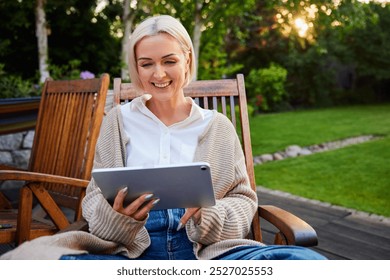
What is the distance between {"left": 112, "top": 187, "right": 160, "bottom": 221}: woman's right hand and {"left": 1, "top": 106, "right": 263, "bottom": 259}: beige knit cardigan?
24 millimetres

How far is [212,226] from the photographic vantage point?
1.37m

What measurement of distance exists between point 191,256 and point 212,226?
17 centimetres

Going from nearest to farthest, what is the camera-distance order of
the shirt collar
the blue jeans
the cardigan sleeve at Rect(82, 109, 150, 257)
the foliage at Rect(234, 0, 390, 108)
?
the cardigan sleeve at Rect(82, 109, 150, 257) < the blue jeans < the shirt collar < the foliage at Rect(234, 0, 390, 108)

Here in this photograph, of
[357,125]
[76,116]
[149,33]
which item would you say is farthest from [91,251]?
[357,125]

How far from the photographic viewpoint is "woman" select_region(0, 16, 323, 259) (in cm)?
131

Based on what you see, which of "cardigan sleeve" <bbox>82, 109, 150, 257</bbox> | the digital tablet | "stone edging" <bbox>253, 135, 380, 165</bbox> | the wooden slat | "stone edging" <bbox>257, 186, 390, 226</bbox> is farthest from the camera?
"stone edging" <bbox>253, 135, 380, 165</bbox>

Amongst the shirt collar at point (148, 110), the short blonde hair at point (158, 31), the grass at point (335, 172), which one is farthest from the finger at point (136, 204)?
the grass at point (335, 172)

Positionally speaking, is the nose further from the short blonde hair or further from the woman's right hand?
the woman's right hand

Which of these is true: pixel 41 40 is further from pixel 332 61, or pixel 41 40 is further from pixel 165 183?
pixel 332 61

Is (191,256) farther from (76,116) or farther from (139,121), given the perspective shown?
(76,116)

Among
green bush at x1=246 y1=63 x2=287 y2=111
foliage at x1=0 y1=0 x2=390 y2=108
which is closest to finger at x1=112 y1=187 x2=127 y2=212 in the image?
foliage at x1=0 y1=0 x2=390 y2=108

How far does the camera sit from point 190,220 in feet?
4.68

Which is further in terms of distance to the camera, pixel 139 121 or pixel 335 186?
pixel 335 186

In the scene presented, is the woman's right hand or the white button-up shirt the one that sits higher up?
the white button-up shirt
